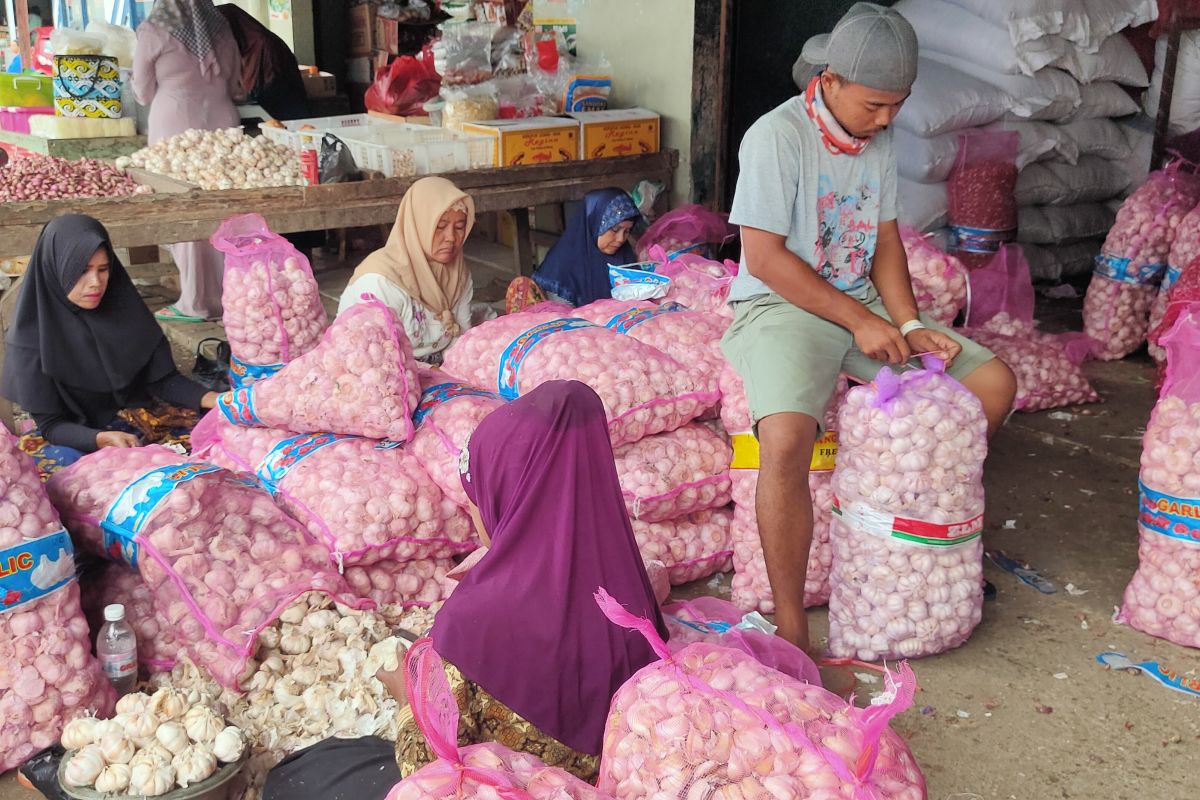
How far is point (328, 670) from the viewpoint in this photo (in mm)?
2514

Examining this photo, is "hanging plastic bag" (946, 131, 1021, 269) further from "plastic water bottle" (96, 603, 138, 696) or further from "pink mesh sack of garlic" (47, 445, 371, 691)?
"plastic water bottle" (96, 603, 138, 696)

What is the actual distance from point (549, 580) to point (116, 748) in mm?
959

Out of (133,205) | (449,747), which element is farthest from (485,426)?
(133,205)

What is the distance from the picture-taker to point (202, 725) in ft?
7.15

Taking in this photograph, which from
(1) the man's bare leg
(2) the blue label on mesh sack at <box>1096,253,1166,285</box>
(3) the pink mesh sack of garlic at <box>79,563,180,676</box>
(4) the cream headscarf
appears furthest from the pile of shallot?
(2) the blue label on mesh sack at <box>1096,253,1166,285</box>

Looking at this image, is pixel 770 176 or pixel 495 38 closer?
pixel 770 176

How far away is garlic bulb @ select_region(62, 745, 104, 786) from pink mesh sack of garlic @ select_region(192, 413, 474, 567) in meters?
0.78

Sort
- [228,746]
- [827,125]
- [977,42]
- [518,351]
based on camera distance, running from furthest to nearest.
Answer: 1. [977,42]
2. [518,351]
3. [827,125]
4. [228,746]

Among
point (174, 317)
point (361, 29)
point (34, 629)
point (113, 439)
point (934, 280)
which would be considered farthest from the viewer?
point (361, 29)

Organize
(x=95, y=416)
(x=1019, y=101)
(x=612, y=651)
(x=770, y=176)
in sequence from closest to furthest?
(x=612, y=651)
(x=770, y=176)
(x=95, y=416)
(x=1019, y=101)

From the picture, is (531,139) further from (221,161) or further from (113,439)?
(113,439)

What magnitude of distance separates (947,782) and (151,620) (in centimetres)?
188

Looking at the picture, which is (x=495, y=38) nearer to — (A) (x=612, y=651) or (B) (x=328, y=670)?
(B) (x=328, y=670)

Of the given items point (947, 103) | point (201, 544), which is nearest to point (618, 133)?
point (947, 103)
